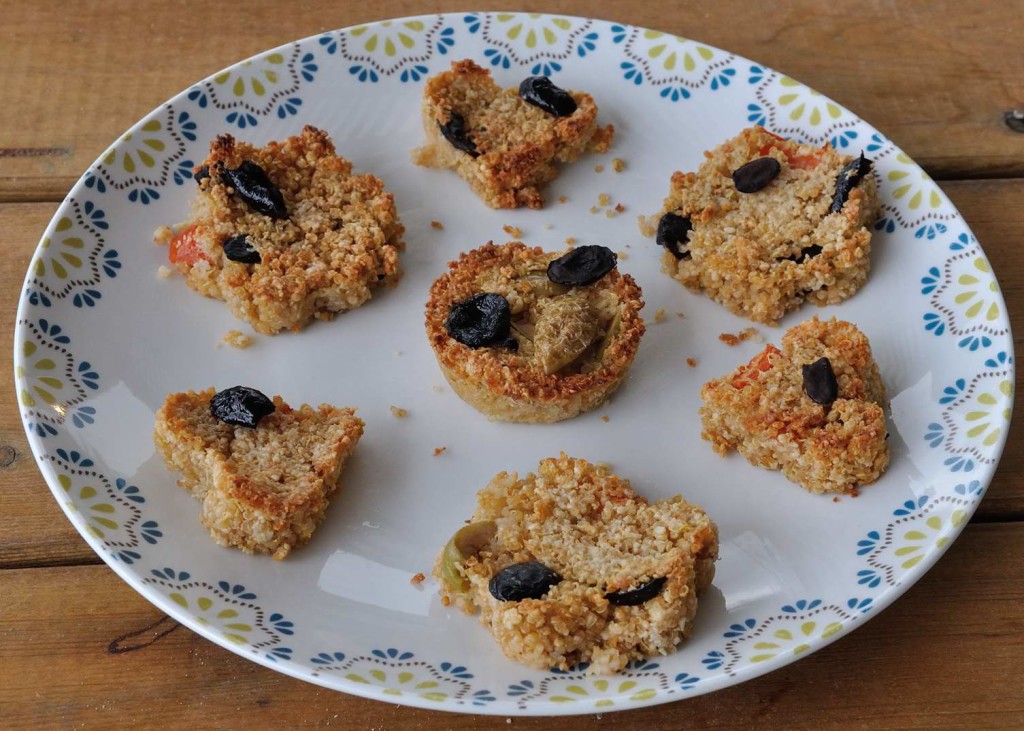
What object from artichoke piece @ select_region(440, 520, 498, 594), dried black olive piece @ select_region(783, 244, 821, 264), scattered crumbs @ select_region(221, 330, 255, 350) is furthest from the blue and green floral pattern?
dried black olive piece @ select_region(783, 244, 821, 264)

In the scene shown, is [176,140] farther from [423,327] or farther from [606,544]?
[606,544]

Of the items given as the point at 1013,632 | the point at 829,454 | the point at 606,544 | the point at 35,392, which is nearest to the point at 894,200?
the point at 829,454

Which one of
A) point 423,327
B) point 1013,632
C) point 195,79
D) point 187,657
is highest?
point 195,79

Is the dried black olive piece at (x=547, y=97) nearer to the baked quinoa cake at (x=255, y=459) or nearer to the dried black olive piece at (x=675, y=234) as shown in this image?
the dried black olive piece at (x=675, y=234)

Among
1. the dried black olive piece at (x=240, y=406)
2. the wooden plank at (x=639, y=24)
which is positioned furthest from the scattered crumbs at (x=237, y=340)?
the wooden plank at (x=639, y=24)

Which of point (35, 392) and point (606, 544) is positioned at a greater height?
point (35, 392)

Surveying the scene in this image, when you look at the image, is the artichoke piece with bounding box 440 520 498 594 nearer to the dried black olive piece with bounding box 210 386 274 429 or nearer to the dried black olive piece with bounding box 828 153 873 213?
the dried black olive piece with bounding box 210 386 274 429
